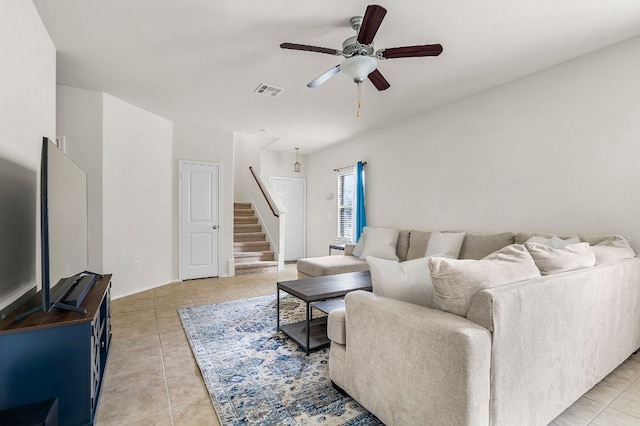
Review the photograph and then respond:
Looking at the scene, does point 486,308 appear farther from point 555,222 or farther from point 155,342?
point 155,342

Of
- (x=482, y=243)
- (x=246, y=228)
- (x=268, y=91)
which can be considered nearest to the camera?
(x=482, y=243)

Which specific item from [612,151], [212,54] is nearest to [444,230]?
[612,151]

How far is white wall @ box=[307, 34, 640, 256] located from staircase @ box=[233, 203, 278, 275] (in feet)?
8.78

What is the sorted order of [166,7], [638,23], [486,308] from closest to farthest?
[486,308] < [166,7] < [638,23]

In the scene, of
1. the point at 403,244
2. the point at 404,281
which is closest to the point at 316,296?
the point at 404,281

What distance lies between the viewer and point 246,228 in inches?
270

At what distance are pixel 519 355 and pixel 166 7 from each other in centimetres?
303

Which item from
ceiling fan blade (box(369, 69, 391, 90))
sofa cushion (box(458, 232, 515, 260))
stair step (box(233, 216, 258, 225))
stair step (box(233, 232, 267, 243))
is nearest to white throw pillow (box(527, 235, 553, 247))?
sofa cushion (box(458, 232, 515, 260))

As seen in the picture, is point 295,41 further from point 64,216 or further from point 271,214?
point 271,214

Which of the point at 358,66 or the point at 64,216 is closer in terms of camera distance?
the point at 64,216

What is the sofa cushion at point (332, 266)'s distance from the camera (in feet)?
13.8

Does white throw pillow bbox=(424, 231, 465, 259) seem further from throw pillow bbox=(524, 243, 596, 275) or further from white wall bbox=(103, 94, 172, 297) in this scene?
white wall bbox=(103, 94, 172, 297)

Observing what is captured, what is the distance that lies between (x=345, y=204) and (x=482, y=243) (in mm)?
3190

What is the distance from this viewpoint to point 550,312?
1.47 m
